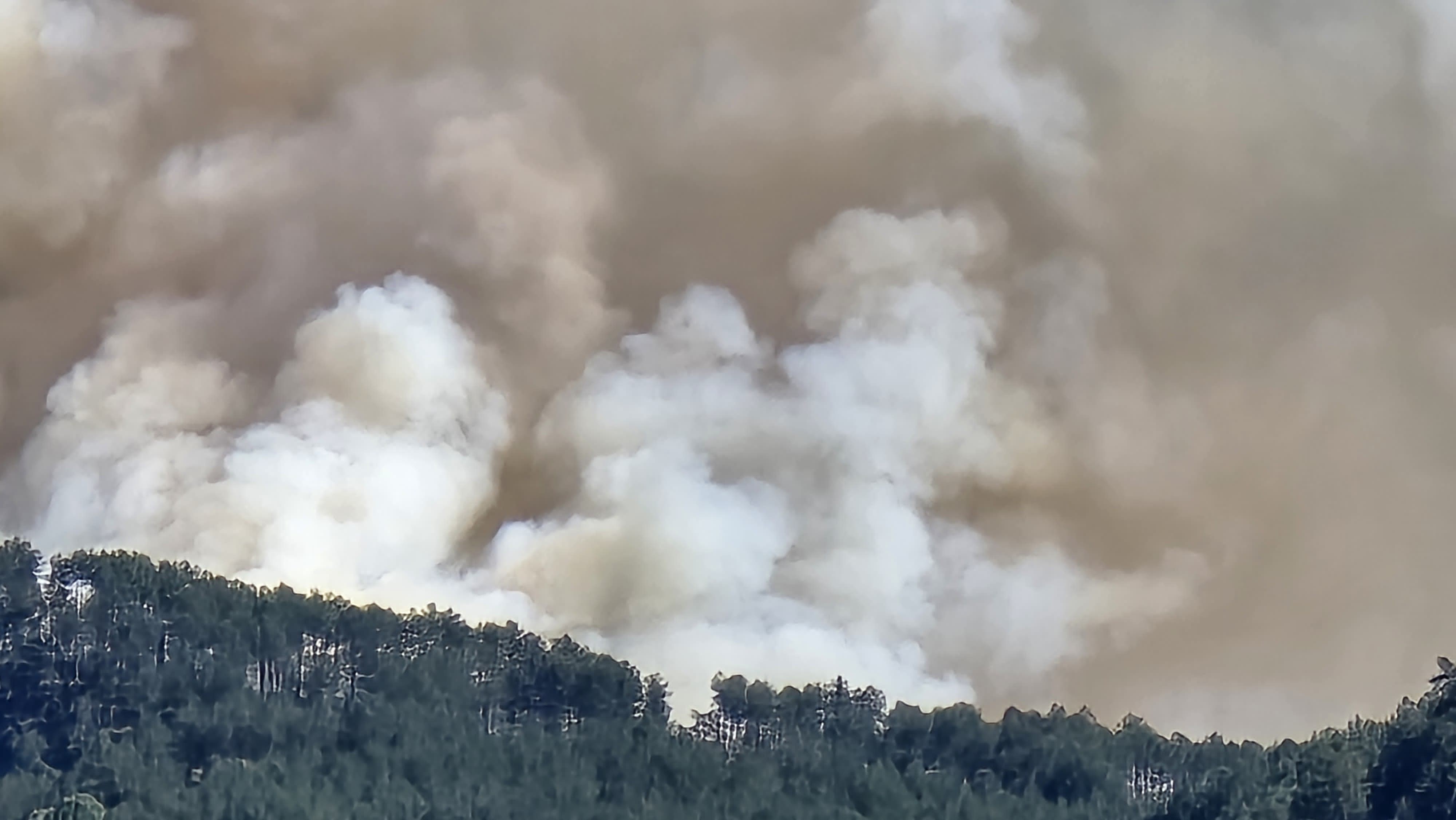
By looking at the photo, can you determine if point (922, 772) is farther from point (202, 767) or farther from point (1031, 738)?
point (202, 767)

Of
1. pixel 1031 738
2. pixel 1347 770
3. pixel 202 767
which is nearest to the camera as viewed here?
pixel 1347 770

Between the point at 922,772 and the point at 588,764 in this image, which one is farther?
the point at 922,772

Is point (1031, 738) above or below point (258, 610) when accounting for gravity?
below

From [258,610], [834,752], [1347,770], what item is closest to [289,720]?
[258,610]

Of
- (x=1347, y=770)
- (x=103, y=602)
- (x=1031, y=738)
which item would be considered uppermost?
(x=103, y=602)

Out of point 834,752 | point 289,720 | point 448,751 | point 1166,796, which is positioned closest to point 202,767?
point 289,720

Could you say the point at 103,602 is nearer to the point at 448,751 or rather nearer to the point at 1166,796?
the point at 448,751

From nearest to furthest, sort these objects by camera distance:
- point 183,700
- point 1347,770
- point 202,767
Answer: point 1347,770, point 202,767, point 183,700
